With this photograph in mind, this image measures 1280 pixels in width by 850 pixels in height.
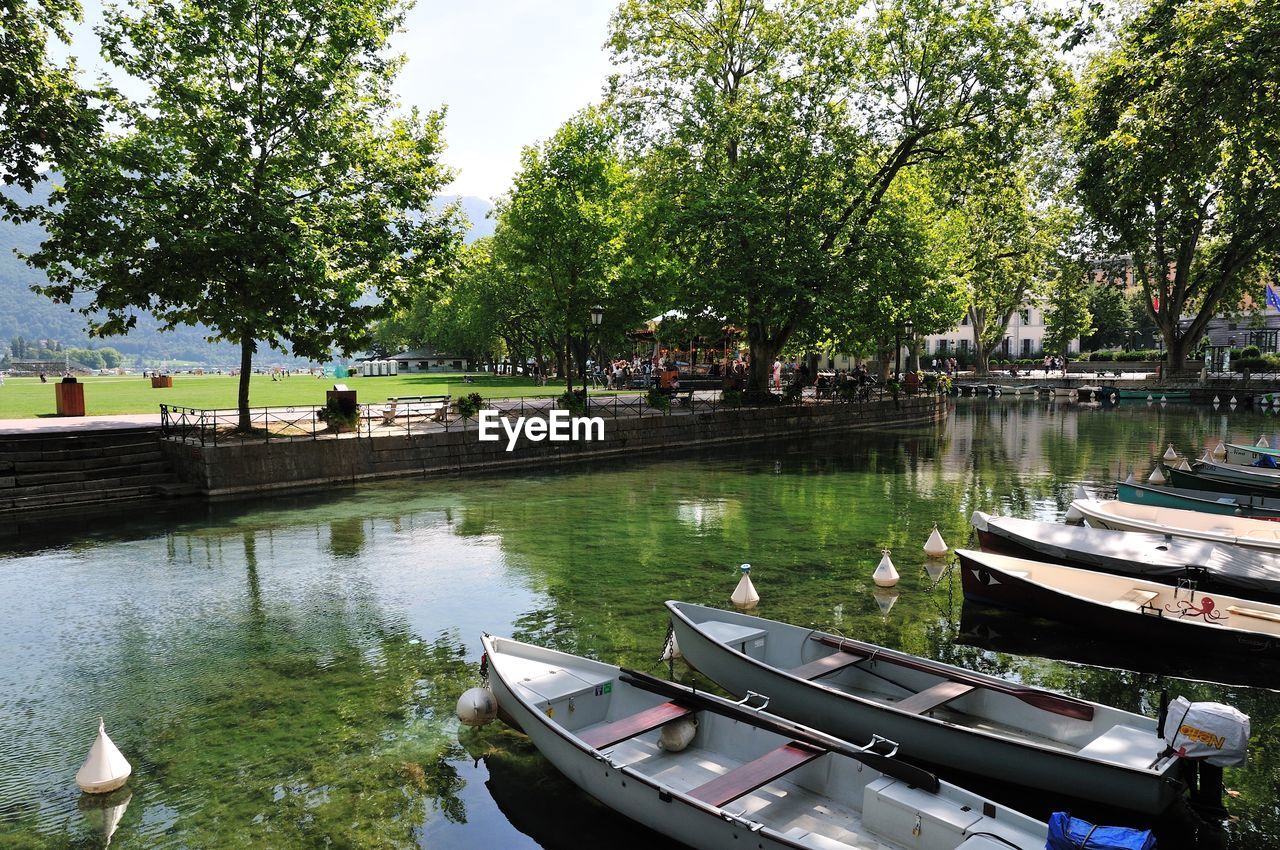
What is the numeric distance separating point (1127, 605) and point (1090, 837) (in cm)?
640

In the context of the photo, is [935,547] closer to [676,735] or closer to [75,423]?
[676,735]

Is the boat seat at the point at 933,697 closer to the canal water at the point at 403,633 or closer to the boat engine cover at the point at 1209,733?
the canal water at the point at 403,633

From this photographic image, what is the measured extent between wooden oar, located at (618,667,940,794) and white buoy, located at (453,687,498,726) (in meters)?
Result: 1.35

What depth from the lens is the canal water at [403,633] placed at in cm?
700

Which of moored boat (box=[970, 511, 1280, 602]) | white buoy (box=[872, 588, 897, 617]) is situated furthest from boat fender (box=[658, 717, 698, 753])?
moored boat (box=[970, 511, 1280, 602])

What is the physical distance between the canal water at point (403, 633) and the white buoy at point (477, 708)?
0.34 meters

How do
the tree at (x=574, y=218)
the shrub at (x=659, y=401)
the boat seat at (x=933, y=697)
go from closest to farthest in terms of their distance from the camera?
1. the boat seat at (x=933, y=697)
2. the shrub at (x=659, y=401)
3. the tree at (x=574, y=218)

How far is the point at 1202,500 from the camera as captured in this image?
16.0 metres

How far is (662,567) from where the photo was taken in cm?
1476

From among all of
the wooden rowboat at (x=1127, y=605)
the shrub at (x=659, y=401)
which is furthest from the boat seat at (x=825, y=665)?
the shrub at (x=659, y=401)

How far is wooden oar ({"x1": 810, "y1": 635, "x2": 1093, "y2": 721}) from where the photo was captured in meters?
7.09

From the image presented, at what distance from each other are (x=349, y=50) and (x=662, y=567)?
1896 cm

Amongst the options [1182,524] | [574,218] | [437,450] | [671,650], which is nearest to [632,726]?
[671,650]

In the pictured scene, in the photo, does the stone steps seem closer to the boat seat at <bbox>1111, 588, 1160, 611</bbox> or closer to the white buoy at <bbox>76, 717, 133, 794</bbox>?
the white buoy at <bbox>76, 717, 133, 794</bbox>
